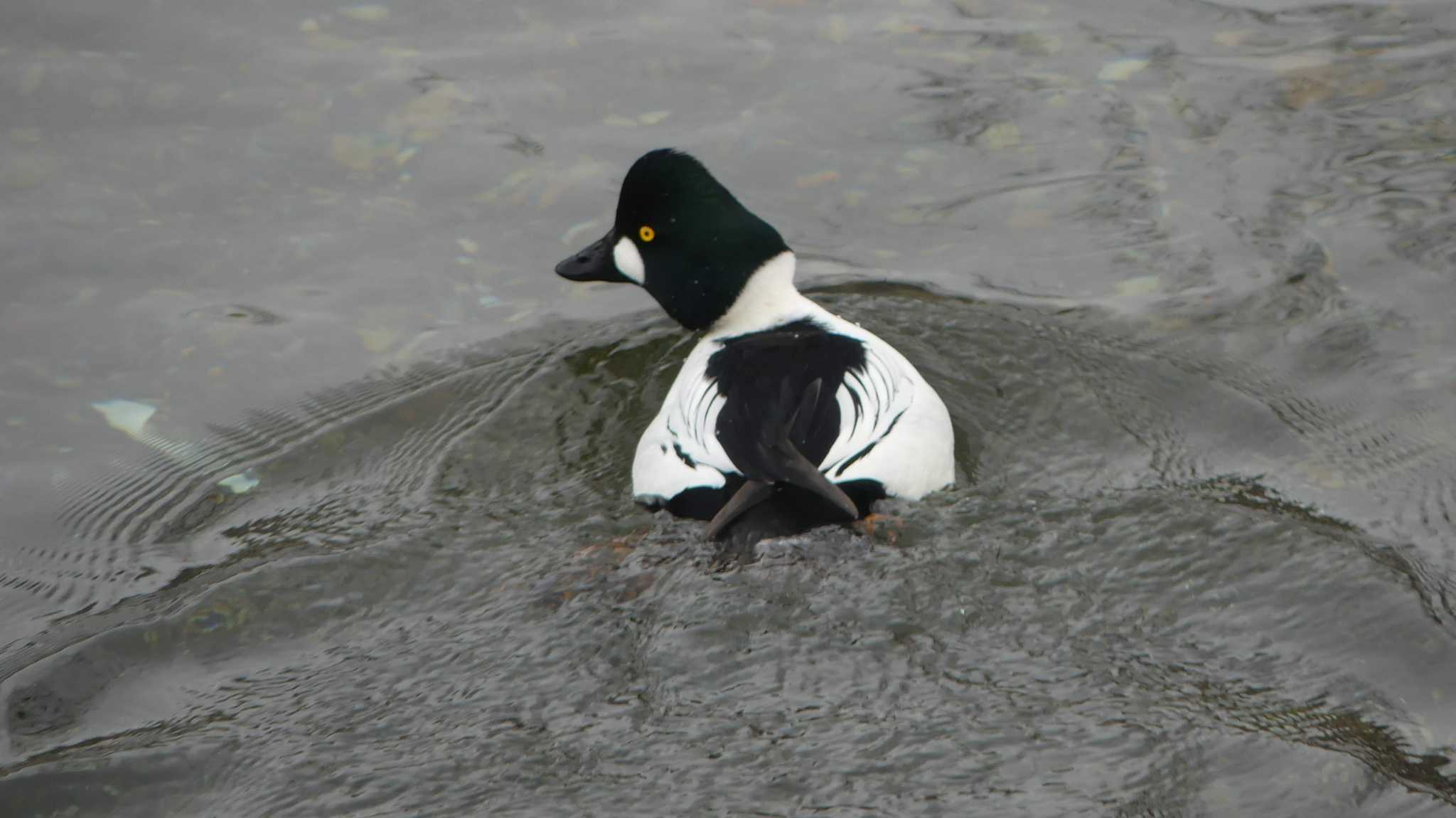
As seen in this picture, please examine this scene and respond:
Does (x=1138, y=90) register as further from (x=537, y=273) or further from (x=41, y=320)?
(x=41, y=320)

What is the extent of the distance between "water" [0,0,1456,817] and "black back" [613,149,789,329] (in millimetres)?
546

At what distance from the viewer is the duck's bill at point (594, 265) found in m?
5.80

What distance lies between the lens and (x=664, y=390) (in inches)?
236

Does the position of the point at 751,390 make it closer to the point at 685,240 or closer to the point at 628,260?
the point at 685,240

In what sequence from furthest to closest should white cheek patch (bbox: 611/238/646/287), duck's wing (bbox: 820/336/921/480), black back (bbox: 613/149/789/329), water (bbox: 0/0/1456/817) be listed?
white cheek patch (bbox: 611/238/646/287) < black back (bbox: 613/149/789/329) < duck's wing (bbox: 820/336/921/480) < water (bbox: 0/0/1456/817)

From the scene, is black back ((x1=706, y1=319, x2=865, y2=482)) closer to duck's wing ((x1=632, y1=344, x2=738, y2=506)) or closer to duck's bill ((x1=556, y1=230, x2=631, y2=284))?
duck's wing ((x1=632, y1=344, x2=738, y2=506))

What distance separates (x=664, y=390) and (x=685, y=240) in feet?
2.39

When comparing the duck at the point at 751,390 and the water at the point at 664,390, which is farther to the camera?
the duck at the point at 751,390

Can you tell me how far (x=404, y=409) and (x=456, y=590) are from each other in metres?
1.48

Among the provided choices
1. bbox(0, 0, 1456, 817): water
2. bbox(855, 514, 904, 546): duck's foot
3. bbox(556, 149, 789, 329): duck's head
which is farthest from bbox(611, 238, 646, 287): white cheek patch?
bbox(855, 514, 904, 546): duck's foot

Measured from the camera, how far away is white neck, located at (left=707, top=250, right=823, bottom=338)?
559 cm

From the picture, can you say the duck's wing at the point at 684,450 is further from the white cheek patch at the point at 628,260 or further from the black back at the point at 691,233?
the white cheek patch at the point at 628,260

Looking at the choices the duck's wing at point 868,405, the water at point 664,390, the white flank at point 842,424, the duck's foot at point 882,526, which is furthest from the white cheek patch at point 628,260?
the duck's foot at point 882,526

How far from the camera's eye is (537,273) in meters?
6.62
